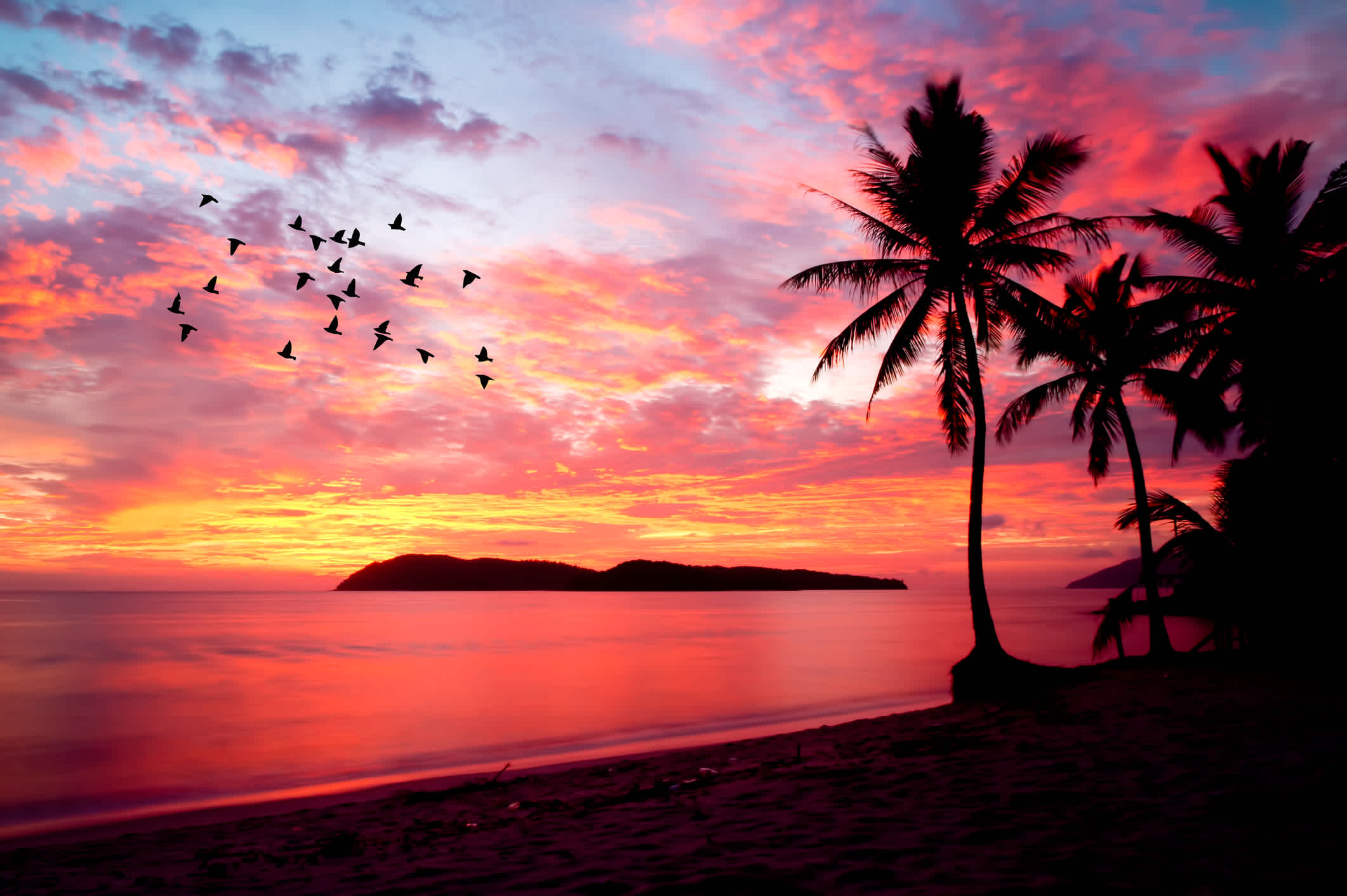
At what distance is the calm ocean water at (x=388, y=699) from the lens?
14406 millimetres

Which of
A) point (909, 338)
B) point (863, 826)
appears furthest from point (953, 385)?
point (863, 826)

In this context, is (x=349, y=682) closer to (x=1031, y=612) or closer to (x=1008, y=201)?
(x=1008, y=201)

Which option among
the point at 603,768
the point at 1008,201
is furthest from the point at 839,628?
the point at 603,768

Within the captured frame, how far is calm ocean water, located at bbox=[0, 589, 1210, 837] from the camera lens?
14.4 m

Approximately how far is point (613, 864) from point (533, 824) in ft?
7.38

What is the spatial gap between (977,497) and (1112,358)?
567 centimetres

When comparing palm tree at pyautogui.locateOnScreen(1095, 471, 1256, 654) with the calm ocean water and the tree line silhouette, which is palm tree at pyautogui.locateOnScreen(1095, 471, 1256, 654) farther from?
the calm ocean water

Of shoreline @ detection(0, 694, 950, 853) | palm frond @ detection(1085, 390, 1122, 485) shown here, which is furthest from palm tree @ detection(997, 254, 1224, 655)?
shoreline @ detection(0, 694, 950, 853)

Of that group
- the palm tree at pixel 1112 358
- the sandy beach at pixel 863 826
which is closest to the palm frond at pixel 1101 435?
the palm tree at pixel 1112 358

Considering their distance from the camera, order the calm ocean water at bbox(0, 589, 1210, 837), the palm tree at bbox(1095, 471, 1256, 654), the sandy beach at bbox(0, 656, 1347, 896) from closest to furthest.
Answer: the sandy beach at bbox(0, 656, 1347, 896)
the calm ocean water at bbox(0, 589, 1210, 837)
the palm tree at bbox(1095, 471, 1256, 654)

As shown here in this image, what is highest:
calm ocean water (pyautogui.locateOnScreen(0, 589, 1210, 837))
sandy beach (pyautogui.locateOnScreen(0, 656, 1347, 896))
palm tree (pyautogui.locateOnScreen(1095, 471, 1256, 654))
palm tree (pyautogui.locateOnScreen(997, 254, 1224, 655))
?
palm tree (pyautogui.locateOnScreen(997, 254, 1224, 655))

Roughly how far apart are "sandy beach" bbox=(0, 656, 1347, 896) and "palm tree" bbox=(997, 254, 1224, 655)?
314 inches

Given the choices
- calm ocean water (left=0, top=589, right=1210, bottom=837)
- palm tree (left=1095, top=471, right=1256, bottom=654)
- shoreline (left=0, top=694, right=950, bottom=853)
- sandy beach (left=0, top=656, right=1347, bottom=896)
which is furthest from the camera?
palm tree (left=1095, top=471, right=1256, bottom=654)

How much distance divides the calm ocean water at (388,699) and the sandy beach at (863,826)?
3.97 metres
